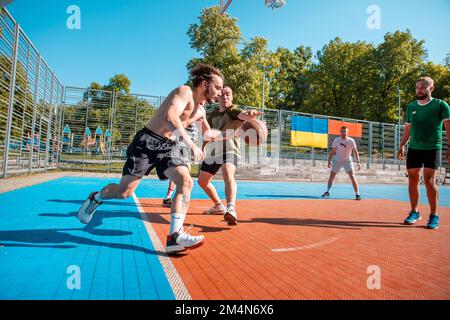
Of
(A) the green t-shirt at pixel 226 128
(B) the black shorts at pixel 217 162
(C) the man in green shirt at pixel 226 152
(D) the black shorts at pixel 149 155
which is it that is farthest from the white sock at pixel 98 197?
(A) the green t-shirt at pixel 226 128

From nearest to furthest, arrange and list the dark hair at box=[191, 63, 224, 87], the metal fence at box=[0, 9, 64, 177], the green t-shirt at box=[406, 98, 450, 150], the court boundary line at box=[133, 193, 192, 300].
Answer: the court boundary line at box=[133, 193, 192, 300] → the dark hair at box=[191, 63, 224, 87] → the green t-shirt at box=[406, 98, 450, 150] → the metal fence at box=[0, 9, 64, 177]

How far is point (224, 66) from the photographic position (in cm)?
2912

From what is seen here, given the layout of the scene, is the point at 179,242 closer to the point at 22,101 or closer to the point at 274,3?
the point at 22,101

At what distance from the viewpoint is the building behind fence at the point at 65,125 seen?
8188 millimetres

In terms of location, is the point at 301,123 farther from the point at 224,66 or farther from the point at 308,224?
the point at 308,224

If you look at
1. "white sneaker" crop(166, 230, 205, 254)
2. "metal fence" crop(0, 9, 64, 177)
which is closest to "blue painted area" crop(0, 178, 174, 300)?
"white sneaker" crop(166, 230, 205, 254)

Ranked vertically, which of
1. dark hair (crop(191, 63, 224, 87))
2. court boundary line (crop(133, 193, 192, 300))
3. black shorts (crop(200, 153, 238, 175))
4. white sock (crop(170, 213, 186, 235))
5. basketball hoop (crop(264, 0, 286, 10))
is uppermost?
basketball hoop (crop(264, 0, 286, 10))

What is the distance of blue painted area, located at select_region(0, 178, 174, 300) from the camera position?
1880mm

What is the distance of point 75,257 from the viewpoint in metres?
2.51

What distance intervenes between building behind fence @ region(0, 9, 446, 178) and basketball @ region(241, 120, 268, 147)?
7.08 metres

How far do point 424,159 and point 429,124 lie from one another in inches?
22.5

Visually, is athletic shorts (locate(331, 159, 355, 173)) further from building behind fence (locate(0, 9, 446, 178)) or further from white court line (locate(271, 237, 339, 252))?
building behind fence (locate(0, 9, 446, 178))

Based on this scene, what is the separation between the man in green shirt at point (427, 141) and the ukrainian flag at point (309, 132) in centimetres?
1414

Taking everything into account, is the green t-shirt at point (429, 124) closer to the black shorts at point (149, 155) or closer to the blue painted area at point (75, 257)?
the black shorts at point (149, 155)
